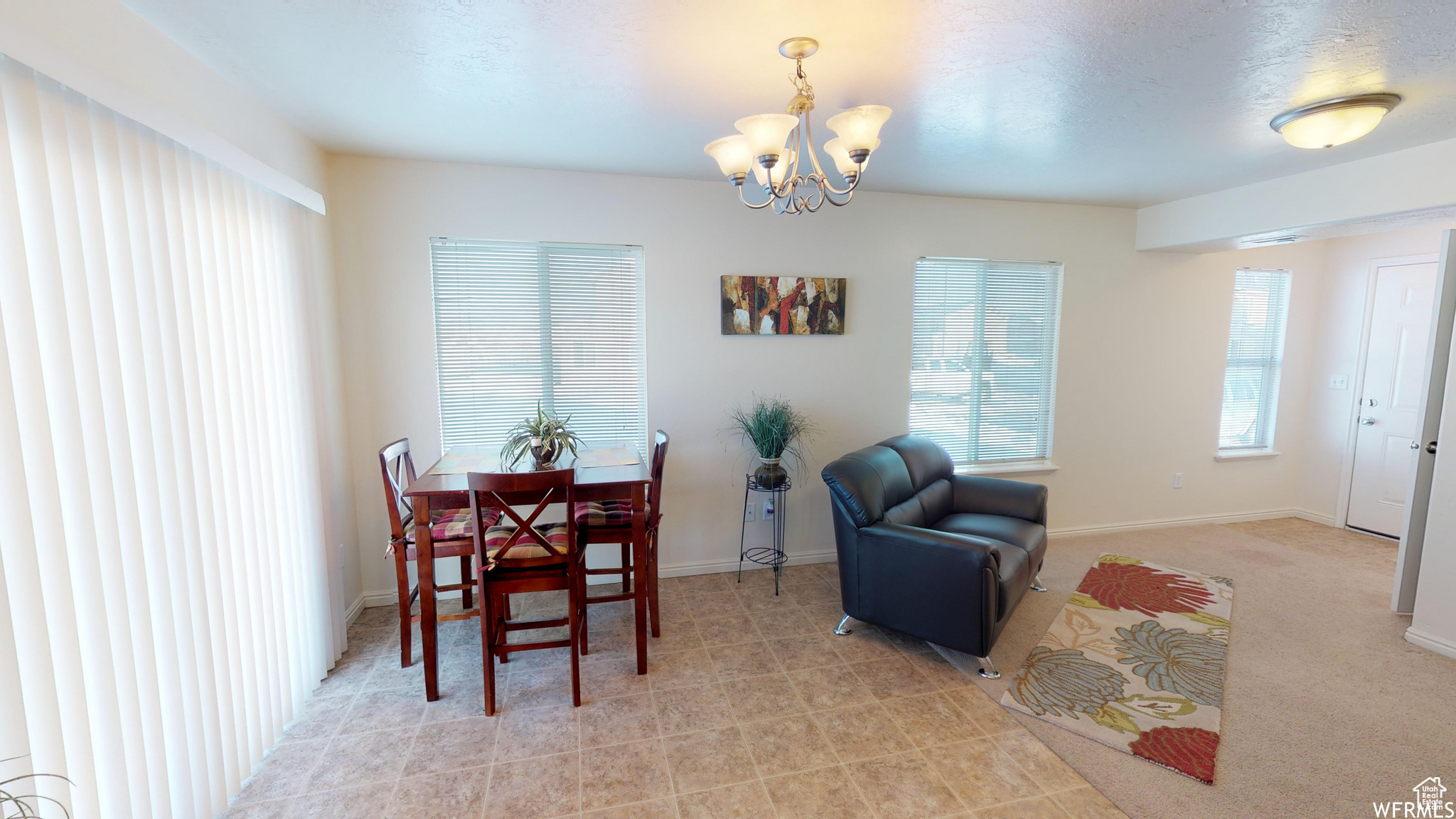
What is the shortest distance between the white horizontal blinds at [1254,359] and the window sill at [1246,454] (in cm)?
4

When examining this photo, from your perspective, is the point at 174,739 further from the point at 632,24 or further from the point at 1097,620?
the point at 1097,620

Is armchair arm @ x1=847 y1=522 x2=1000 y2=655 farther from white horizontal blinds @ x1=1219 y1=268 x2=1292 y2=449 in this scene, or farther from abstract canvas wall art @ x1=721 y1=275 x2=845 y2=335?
white horizontal blinds @ x1=1219 y1=268 x2=1292 y2=449

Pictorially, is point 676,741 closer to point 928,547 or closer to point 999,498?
point 928,547

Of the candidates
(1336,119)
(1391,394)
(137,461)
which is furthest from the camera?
(1391,394)

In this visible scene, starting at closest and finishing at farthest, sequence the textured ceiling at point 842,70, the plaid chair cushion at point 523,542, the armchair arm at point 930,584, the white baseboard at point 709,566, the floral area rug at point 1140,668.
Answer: the textured ceiling at point 842,70, the floral area rug at point 1140,668, the plaid chair cushion at point 523,542, the armchair arm at point 930,584, the white baseboard at point 709,566

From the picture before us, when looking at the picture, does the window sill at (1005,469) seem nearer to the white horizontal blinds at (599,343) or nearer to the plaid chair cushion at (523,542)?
the white horizontal blinds at (599,343)

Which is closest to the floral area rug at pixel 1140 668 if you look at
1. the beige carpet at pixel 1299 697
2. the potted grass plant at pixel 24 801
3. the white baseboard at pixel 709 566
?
the beige carpet at pixel 1299 697

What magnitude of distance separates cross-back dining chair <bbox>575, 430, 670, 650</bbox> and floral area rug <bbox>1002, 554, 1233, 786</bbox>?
1716mm

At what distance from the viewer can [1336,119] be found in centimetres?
234

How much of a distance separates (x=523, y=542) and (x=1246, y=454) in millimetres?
5672

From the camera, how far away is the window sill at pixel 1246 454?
15.7 feet

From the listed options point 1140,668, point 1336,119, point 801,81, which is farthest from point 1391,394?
point 801,81

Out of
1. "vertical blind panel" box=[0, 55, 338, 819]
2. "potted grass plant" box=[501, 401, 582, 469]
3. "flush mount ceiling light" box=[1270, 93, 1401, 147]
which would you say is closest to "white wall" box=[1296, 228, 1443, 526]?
"flush mount ceiling light" box=[1270, 93, 1401, 147]

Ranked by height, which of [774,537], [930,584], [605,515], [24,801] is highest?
[605,515]
